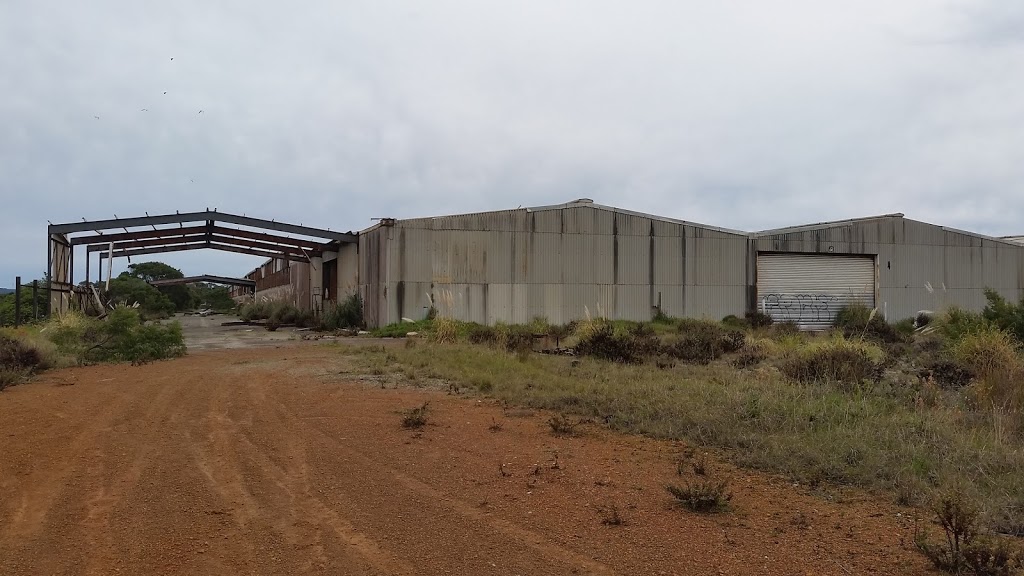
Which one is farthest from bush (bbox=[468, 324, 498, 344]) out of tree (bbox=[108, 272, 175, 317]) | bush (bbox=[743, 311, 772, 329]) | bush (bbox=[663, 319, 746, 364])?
tree (bbox=[108, 272, 175, 317])

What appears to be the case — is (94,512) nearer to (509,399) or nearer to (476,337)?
(509,399)

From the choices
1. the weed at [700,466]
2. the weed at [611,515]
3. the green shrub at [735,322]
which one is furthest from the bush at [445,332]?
the green shrub at [735,322]

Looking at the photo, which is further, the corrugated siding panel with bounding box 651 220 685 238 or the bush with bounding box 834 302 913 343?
the corrugated siding panel with bounding box 651 220 685 238

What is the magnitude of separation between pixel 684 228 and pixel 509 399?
19722 millimetres

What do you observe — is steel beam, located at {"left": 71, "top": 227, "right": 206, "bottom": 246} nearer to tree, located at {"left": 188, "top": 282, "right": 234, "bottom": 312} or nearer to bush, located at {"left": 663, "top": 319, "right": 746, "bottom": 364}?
bush, located at {"left": 663, "top": 319, "right": 746, "bottom": 364}

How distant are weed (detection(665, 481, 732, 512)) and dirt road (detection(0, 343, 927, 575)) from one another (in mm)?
96

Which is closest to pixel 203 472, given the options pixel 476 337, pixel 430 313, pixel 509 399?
pixel 509 399

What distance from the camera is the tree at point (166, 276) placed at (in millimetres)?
73062

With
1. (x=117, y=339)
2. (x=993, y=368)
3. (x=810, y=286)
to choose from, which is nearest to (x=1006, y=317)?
(x=993, y=368)

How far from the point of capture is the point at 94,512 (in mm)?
4535

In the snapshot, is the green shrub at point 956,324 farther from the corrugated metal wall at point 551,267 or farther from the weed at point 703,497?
the corrugated metal wall at point 551,267

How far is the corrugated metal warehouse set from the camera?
2442cm

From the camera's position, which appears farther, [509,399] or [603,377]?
[603,377]

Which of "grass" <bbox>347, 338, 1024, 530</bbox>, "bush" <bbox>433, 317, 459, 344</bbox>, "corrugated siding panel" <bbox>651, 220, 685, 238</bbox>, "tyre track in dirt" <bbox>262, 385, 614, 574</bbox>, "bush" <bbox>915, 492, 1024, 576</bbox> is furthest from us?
"corrugated siding panel" <bbox>651, 220, 685, 238</bbox>
